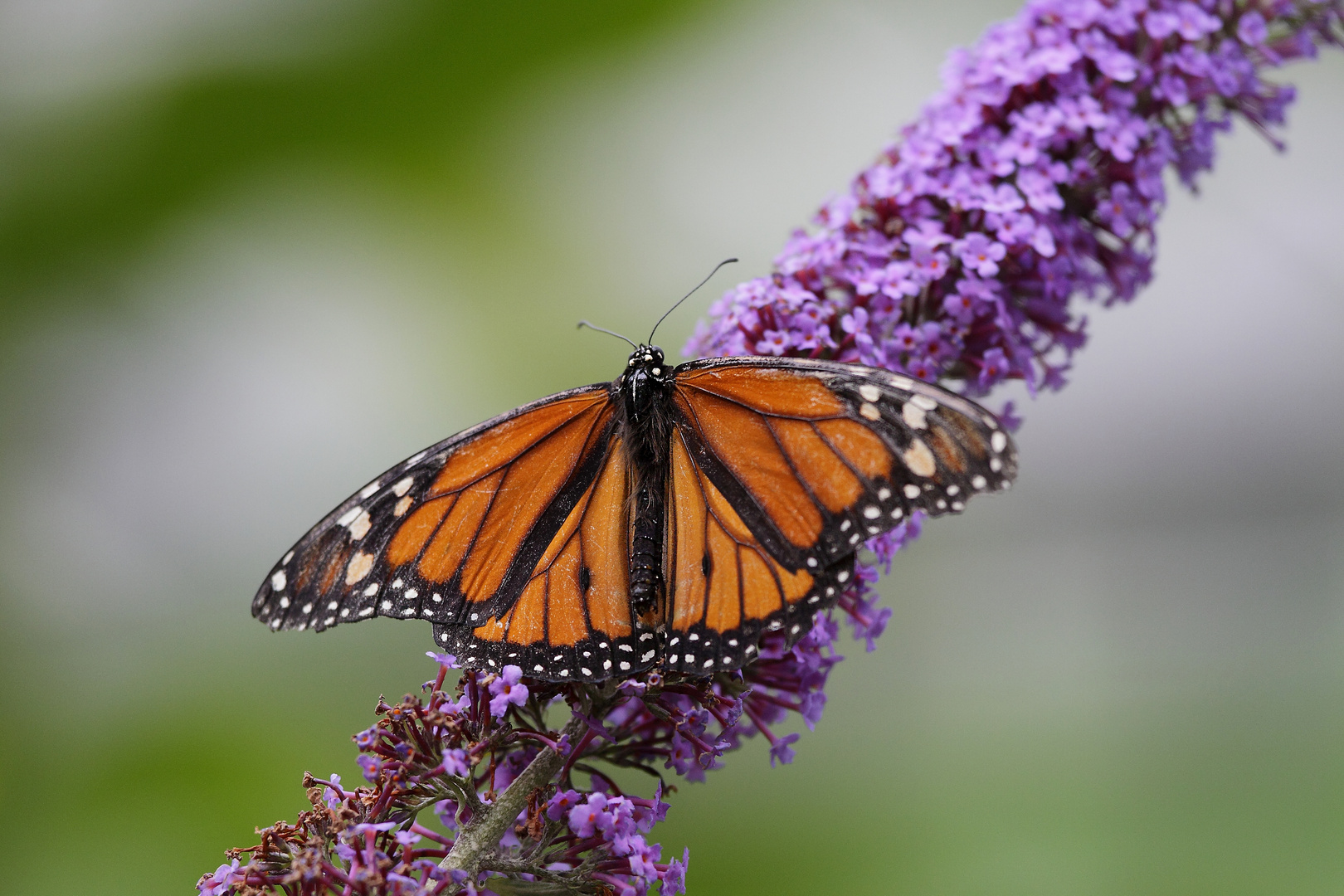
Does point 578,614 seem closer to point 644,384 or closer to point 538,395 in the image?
point 644,384

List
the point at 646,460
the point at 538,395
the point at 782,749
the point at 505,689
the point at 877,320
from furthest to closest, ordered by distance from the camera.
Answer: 1. the point at 538,395
2. the point at 877,320
3. the point at 782,749
4. the point at 646,460
5. the point at 505,689

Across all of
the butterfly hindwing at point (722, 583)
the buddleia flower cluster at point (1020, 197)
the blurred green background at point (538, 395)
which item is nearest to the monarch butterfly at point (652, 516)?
the butterfly hindwing at point (722, 583)

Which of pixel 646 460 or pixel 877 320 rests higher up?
pixel 877 320

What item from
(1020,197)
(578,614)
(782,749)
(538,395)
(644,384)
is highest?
(538,395)

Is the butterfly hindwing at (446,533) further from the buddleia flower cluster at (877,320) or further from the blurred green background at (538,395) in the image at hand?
the blurred green background at (538,395)

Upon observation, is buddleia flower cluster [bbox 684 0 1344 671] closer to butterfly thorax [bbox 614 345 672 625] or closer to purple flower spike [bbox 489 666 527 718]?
butterfly thorax [bbox 614 345 672 625]

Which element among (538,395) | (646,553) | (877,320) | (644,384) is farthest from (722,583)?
(538,395)

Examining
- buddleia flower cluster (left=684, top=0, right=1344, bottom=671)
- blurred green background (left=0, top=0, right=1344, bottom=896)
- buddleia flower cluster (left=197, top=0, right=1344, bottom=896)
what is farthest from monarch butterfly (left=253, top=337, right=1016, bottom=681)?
blurred green background (left=0, top=0, right=1344, bottom=896)
